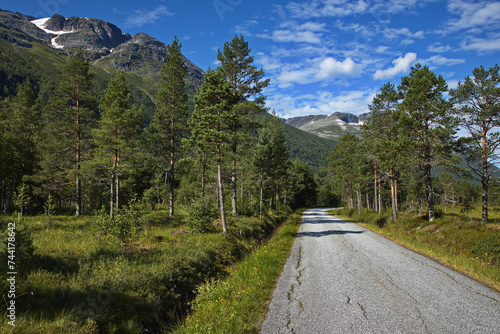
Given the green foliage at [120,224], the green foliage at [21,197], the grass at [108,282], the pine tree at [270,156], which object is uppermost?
the pine tree at [270,156]

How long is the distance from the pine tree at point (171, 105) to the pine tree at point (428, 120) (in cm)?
2017

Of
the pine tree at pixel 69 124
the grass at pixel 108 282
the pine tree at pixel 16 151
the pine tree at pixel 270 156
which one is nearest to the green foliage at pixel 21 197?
the pine tree at pixel 69 124

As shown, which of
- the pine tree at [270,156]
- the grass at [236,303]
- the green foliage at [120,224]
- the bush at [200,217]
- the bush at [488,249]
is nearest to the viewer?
the grass at [236,303]

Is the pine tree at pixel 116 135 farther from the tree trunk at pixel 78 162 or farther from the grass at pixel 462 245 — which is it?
the grass at pixel 462 245

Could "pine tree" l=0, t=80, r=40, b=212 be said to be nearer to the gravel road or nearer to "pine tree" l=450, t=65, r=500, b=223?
the gravel road

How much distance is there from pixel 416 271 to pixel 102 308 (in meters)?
9.76

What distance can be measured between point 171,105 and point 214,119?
10.4 metres

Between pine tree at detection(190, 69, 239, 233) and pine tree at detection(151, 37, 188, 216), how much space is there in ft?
28.3

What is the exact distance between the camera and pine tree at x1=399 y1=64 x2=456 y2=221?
18797 millimetres

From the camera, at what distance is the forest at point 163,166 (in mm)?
6059

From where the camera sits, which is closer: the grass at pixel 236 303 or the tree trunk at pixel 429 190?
the grass at pixel 236 303

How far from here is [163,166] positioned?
28.0 m

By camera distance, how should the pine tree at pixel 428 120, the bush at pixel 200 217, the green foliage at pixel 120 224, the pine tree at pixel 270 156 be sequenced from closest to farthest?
1. the green foliage at pixel 120 224
2. the bush at pixel 200 217
3. the pine tree at pixel 428 120
4. the pine tree at pixel 270 156

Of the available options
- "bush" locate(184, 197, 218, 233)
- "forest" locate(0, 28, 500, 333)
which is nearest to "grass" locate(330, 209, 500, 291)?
"forest" locate(0, 28, 500, 333)
